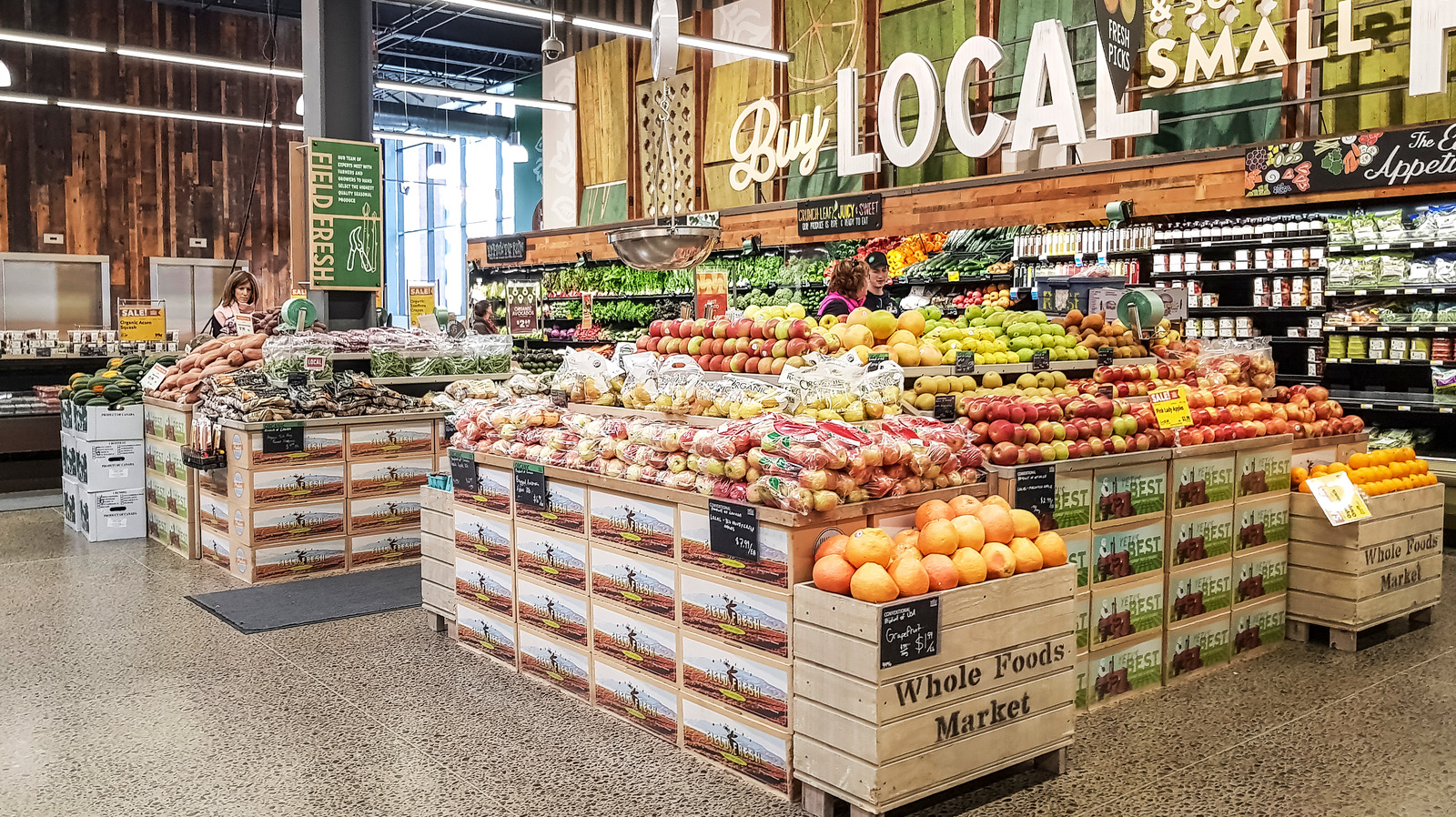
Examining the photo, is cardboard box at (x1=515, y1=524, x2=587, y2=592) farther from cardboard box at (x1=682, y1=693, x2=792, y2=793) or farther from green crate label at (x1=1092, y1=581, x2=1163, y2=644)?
green crate label at (x1=1092, y1=581, x2=1163, y2=644)

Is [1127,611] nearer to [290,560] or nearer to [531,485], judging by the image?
[531,485]

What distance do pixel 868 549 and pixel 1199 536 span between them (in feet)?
6.36

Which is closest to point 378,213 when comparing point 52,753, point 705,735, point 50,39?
point 50,39

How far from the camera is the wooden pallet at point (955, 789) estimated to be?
118 inches

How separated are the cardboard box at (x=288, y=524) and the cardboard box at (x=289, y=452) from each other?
0.83ft

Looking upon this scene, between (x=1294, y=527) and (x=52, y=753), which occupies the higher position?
(x=1294, y=527)

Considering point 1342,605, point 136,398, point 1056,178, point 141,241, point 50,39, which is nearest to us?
point 1342,605

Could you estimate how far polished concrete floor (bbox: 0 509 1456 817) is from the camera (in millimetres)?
3115

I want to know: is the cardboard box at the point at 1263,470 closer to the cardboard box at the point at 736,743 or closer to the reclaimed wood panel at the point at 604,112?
the cardboard box at the point at 736,743

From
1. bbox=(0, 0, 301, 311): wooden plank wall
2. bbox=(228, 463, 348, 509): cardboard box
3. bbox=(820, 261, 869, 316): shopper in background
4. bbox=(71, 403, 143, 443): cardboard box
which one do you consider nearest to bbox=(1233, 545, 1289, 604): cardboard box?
bbox=(820, 261, 869, 316): shopper in background

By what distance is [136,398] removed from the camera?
23.9 ft

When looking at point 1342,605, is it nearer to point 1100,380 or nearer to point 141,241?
point 1100,380

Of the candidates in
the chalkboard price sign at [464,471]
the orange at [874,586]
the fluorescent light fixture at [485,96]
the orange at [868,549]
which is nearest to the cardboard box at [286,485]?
the chalkboard price sign at [464,471]

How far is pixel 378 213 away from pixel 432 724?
5.38m
